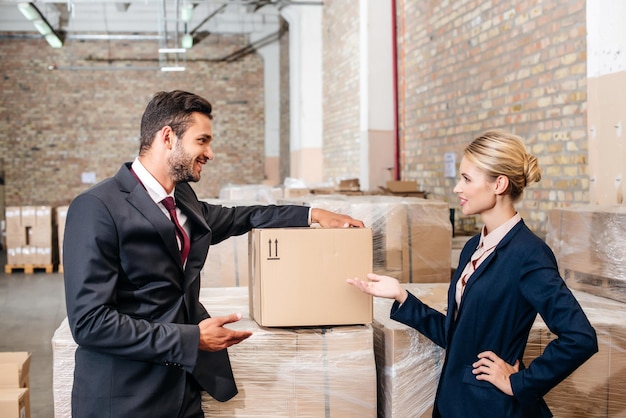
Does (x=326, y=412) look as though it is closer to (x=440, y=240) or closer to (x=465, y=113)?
(x=440, y=240)

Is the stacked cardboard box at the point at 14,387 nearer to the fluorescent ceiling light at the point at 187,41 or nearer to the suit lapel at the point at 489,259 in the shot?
the suit lapel at the point at 489,259

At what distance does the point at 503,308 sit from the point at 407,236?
136cm

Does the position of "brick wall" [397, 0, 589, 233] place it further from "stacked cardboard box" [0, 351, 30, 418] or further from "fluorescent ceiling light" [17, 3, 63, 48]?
"fluorescent ceiling light" [17, 3, 63, 48]

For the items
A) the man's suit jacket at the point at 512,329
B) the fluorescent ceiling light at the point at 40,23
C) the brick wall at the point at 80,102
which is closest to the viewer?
the man's suit jacket at the point at 512,329

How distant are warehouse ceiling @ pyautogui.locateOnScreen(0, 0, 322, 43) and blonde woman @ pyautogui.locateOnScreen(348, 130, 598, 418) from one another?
43.5 feet

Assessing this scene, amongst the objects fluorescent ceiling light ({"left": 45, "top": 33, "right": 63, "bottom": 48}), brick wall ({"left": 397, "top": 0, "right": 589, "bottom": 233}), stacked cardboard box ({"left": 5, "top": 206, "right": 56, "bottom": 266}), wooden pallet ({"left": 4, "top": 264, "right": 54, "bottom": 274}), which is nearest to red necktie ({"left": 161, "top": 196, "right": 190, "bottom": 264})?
brick wall ({"left": 397, "top": 0, "right": 589, "bottom": 233})

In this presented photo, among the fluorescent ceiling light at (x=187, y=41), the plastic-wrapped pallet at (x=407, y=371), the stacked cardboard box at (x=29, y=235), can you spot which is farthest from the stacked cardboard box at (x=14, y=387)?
the fluorescent ceiling light at (x=187, y=41)

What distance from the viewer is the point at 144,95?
50.0ft

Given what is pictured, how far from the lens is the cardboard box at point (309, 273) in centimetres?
220

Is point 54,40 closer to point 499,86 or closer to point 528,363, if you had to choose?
point 499,86

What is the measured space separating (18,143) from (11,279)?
18.9ft

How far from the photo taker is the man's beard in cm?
194

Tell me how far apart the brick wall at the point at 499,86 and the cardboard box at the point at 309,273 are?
236 centimetres

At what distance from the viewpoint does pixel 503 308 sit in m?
1.88
